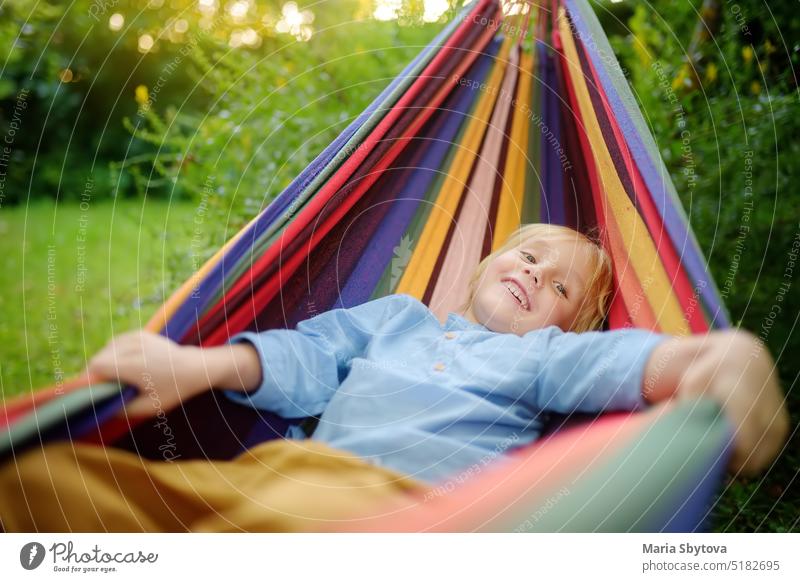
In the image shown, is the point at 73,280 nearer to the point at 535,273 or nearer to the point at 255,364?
the point at 255,364

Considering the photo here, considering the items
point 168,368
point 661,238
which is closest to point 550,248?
point 661,238

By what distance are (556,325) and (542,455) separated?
0.35m

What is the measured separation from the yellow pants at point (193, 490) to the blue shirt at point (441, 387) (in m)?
0.06

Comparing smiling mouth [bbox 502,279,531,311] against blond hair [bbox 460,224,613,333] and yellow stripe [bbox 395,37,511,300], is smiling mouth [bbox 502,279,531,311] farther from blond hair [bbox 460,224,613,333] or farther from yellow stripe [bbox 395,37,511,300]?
yellow stripe [bbox 395,37,511,300]

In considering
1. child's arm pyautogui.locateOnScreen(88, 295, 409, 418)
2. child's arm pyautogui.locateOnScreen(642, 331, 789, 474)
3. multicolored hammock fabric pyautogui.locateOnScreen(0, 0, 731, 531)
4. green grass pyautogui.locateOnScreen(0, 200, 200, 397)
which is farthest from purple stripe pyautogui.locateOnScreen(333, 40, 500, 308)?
child's arm pyautogui.locateOnScreen(642, 331, 789, 474)

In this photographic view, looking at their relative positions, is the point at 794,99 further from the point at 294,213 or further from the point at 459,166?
the point at 294,213

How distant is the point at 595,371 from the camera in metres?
1.27

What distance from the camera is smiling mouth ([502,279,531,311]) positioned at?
4.83 ft

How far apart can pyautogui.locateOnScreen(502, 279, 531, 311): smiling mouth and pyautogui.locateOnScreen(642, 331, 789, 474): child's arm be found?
30cm

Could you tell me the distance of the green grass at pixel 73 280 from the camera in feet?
7.67

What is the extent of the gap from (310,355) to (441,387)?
0.25 m
